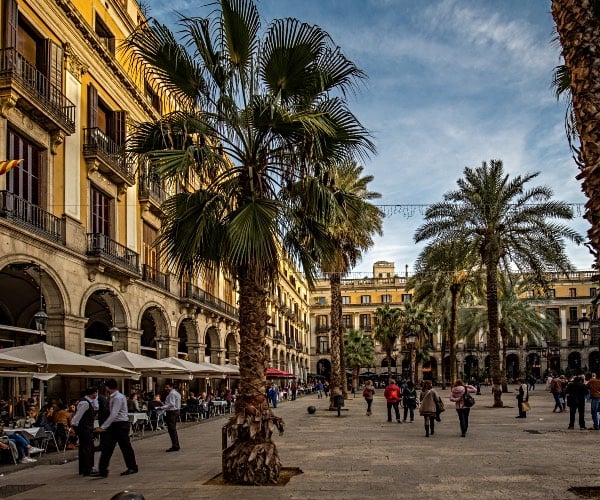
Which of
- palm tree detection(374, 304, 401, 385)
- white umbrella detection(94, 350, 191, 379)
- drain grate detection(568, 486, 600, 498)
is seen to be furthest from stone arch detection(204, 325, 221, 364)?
drain grate detection(568, 486, 600, 498)

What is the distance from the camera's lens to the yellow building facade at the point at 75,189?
18.7 m

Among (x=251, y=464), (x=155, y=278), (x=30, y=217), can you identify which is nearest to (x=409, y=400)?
(x=155, y=278)

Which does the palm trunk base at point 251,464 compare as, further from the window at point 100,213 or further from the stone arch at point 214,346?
the stone arch at point 214,346

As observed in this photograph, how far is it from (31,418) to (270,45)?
422 inches

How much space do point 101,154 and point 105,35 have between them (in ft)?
18.6

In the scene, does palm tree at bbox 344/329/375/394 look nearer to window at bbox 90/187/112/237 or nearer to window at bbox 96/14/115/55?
window at bbox 90/187/112/237

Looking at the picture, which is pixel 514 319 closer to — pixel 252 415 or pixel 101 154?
pixel 101 154

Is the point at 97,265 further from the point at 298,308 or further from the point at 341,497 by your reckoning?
the point at 298,308

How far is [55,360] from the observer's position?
1534 cm

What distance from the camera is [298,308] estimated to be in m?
81.6

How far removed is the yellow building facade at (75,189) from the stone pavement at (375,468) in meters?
5.46

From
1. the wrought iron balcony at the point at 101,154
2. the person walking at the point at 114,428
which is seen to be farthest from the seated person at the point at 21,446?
the wrought iron balcony at the point at 101,154

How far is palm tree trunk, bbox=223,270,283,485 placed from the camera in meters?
10.3

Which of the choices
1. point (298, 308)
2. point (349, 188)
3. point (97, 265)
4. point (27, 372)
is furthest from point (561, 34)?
point (298, 308)
